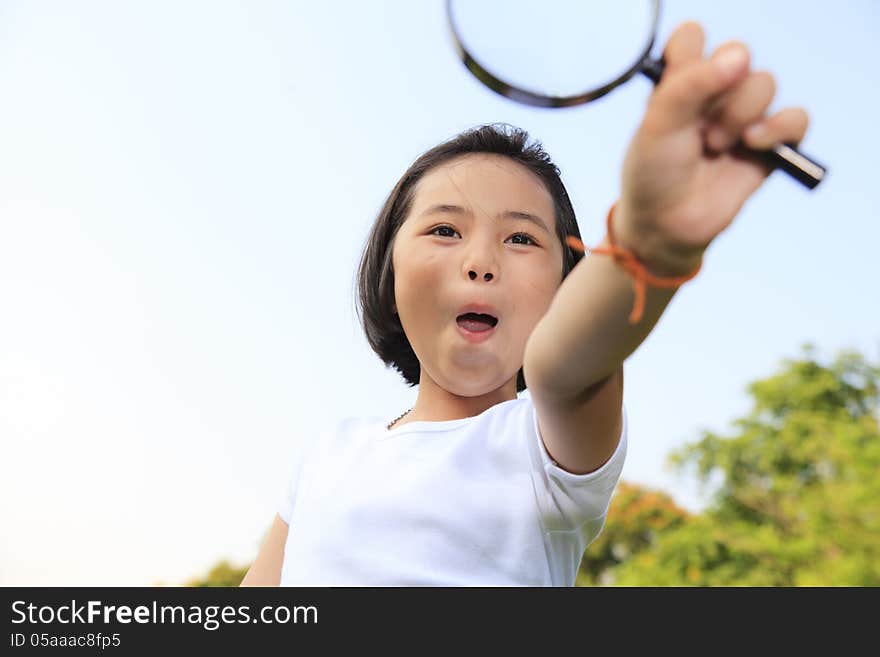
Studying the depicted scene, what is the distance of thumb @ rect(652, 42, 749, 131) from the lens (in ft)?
4.42

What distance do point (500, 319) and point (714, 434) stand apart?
2148 cm

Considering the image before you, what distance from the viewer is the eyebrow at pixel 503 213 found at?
2455 millimetres

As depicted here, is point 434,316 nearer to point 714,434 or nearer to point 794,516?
point 794,516

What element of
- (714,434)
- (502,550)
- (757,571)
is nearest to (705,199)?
(502,550)

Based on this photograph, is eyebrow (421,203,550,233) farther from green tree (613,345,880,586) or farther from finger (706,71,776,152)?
green tree (613,345,880,586)

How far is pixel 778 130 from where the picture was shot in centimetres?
140

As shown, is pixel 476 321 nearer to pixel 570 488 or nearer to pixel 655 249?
pixel 570 488

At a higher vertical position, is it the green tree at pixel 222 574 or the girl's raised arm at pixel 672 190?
the green tree at pixel 222 574

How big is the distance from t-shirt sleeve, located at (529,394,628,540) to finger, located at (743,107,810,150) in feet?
2.30

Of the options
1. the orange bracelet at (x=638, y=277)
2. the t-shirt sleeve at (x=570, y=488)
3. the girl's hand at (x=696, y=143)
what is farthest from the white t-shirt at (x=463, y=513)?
the girl's hand at (x=696, y=143)

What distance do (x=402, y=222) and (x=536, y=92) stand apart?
1265 mm

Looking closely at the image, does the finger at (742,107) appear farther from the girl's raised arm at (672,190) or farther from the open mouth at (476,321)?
the open mouth at (476,321)

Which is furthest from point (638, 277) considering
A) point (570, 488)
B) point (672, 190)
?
point (570, 488)

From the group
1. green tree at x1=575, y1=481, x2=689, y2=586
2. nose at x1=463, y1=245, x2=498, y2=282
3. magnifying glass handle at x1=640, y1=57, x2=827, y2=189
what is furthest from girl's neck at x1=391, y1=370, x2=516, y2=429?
green tree at x1=575, y1=481, x2=689, y2=586
